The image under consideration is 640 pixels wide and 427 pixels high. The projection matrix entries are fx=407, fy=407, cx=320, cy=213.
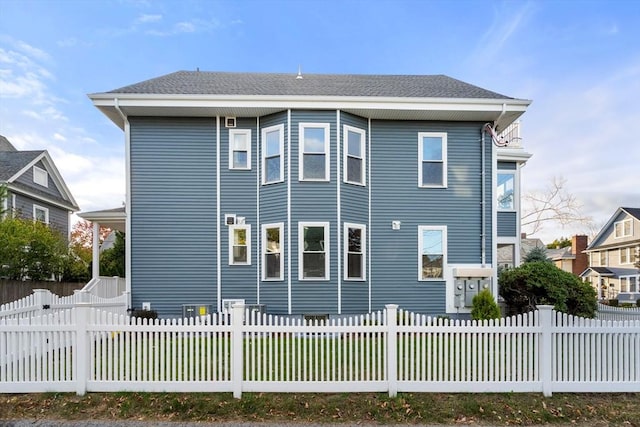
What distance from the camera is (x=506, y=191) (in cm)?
1455

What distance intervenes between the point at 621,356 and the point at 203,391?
574 centimetres

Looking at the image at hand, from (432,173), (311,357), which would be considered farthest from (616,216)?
(311,357)

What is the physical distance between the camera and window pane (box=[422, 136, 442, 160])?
11.6m

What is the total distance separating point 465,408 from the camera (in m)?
5.25

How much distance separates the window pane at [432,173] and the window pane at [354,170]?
73.6 inches

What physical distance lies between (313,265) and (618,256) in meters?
30.6

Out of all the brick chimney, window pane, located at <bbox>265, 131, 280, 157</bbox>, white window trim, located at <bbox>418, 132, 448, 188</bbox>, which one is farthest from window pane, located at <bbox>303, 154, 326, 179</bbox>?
the brick chimney

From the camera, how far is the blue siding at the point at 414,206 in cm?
1134

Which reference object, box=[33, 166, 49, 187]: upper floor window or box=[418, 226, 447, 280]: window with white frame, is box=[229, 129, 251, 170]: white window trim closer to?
box=[418, 226, 447, 280]: window with white frame

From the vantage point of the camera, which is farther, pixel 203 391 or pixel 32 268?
Result: pixel 32 268

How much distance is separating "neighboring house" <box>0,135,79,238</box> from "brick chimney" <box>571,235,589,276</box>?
39998 mm

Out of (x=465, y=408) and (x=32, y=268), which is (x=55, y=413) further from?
(x=32, y=268)

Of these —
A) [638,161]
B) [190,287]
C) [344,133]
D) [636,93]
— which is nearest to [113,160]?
[190,287]

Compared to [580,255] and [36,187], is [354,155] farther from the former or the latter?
[580,255]
